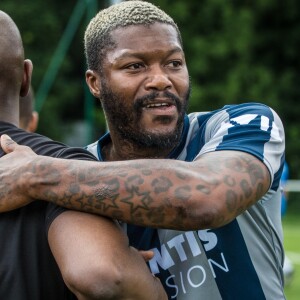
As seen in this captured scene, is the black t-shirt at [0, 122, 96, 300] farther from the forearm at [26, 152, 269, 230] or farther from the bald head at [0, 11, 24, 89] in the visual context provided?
the bald head at [0, 11, 24, 89]

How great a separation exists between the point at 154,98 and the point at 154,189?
32.0 inches

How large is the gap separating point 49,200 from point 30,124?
367 centimetres

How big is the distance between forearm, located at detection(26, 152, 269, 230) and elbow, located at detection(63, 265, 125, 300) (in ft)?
0.88

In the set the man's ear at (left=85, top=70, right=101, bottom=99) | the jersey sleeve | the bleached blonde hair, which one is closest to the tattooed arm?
the jersey sleeve

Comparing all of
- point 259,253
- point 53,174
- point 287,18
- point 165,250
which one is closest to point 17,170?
point 53,174

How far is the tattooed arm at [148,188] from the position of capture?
3.16 m

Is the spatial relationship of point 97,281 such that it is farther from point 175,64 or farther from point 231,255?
point 175,64

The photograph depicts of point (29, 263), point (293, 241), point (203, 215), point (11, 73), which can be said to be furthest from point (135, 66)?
point (293, 241)

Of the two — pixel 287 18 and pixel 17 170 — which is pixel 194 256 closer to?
pixel 17 170

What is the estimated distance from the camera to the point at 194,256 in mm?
3760

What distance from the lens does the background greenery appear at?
30.1 meters

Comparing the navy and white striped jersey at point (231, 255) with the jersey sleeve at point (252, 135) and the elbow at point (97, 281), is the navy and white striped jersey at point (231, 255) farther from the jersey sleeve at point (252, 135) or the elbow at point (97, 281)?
the elbow at point (97, 281)

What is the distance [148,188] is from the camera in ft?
10.5

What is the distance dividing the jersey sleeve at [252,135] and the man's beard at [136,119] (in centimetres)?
22
